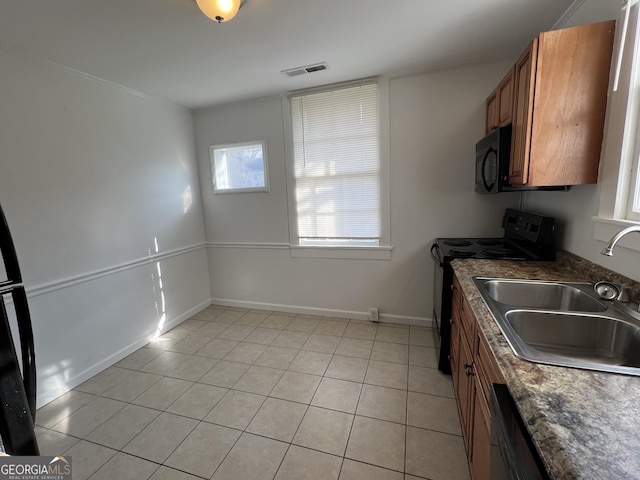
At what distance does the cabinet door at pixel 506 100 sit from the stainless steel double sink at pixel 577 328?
1165 millimetres

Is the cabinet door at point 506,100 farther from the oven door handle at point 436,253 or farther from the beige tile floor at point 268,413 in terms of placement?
the beige tile floor at point 268,413

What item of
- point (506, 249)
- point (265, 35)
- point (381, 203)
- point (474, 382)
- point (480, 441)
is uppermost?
point (265, 35)

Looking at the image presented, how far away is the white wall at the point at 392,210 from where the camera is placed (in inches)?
104

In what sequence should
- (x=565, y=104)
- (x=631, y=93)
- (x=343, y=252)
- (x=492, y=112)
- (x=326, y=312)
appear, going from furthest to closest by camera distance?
(x=326, y=312), (x=343, y=252), (x=492, y=112), (x=565, y=104), (x=631, y=93)

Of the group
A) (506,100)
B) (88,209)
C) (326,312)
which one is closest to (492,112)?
(506,100)

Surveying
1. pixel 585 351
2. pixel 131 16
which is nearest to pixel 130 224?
pixel 131 16

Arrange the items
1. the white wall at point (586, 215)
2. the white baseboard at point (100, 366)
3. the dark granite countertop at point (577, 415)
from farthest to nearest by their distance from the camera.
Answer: the white baseboard at point (100, 366), the white wall at point (586, 215), the dark granite countertop at point (577, 415)

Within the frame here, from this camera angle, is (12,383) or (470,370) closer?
(12,383)

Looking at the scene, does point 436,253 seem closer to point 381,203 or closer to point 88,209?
point 381,203

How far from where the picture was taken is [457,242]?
2.55m

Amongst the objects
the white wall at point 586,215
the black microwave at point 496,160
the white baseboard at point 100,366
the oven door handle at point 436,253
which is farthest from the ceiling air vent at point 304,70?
the white baseboard at point 100,366

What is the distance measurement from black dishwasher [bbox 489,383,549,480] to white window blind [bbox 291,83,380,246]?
7.44 ft

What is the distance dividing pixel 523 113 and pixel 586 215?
0.70 metres

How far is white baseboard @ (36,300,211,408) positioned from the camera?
213 centimetres
